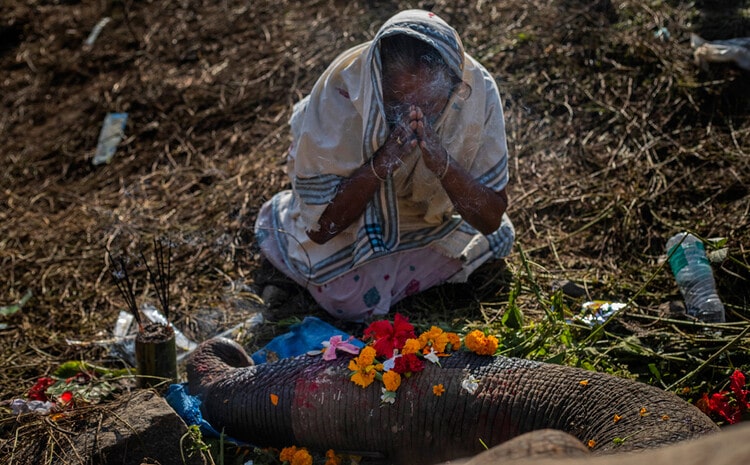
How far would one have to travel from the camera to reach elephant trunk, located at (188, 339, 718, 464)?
9.98ft

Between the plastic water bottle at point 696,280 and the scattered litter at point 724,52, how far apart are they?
1.92 m

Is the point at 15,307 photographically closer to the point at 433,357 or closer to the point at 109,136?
the point at 109,136

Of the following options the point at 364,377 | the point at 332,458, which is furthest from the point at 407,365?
the point at 332,458

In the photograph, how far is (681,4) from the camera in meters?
6.69

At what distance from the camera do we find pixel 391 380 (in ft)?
10.9

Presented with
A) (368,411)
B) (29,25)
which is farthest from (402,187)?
(29,25)

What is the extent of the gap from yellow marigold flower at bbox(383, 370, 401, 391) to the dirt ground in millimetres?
1191

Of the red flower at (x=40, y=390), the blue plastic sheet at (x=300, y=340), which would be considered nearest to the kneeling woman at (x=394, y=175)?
the blue plastic sheet at (x=300, y=340)

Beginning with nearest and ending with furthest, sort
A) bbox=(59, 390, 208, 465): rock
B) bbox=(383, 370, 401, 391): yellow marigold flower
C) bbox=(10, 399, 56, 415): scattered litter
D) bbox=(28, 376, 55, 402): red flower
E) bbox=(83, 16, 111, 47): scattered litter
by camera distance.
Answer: bbox=(59, 390, 208, 465): rock < bbox=(383, 370, 401, 391): yellow marigold flower < bbox=(10, 399, 56, 415): scattered litter < bbox=(28, 376, 55, 402): red flower < bbox=(83, 16, 111, 47): scattered litter

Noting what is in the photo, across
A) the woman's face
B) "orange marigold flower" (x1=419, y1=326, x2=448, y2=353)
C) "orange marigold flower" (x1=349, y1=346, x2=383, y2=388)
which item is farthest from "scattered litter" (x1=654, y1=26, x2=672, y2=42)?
"orange marigold flower" (x1=349, y1=346, x2=383, y2=388)

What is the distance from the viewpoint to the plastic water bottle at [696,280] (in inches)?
160

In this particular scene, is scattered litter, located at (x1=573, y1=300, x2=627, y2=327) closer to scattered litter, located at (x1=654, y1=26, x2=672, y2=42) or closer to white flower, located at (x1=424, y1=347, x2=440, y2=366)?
white flower, located at (x1=424, y1=347, x2=440, y2=366)

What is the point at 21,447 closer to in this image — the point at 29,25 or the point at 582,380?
the point at 582,380

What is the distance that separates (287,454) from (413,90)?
1.74 m
